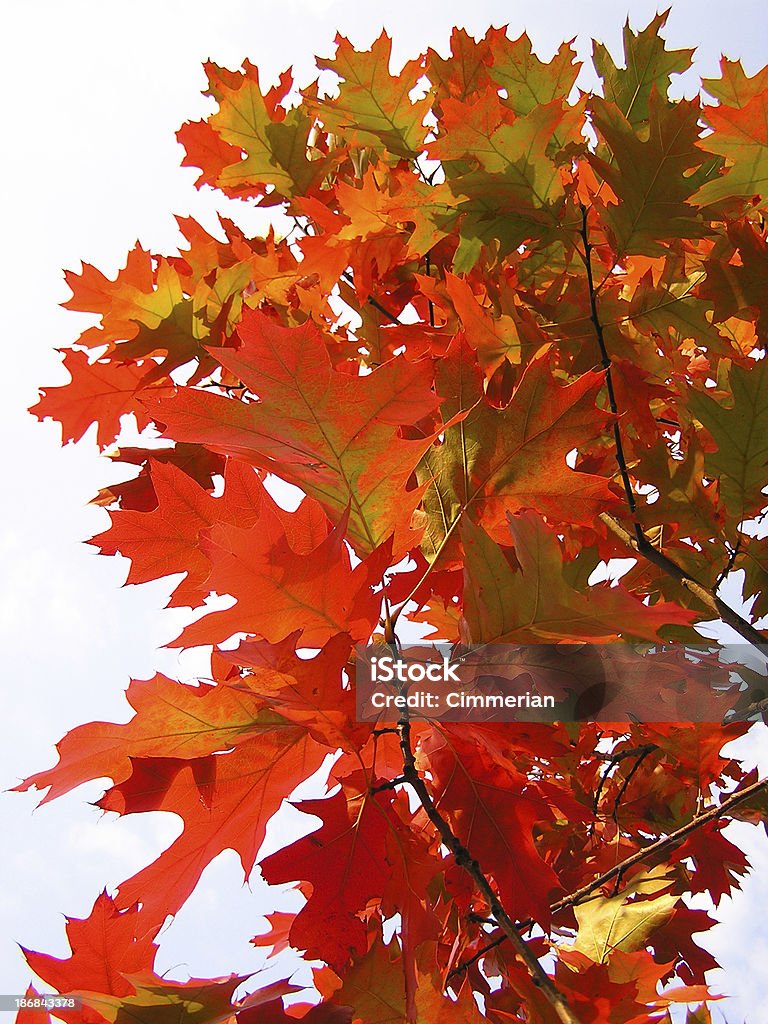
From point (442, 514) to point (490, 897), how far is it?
515mm

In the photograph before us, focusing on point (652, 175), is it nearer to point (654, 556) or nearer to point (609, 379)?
point (609, 379)

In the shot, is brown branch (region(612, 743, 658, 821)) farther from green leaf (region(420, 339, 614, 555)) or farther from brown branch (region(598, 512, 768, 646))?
green leaf (region(420, 339, 614, 555))

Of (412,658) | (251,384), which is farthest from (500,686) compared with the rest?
(251,384)

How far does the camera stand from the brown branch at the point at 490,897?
80 cm

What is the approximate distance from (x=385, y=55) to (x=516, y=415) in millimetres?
1273

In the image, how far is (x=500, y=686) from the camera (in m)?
1.04

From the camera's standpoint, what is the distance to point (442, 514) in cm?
119

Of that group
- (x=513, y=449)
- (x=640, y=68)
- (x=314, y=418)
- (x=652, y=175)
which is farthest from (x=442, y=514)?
A: (x=640, y=68)

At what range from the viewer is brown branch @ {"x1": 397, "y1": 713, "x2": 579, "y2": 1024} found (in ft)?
2.63
